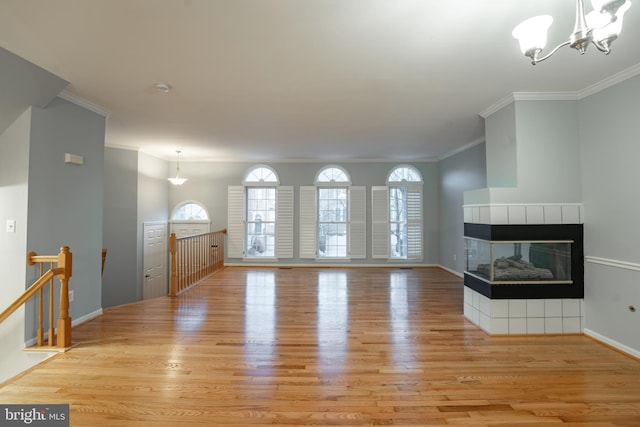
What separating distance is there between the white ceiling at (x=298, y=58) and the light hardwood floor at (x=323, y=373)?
2.59 meters

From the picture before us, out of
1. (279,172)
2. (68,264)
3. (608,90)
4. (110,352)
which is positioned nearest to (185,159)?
(279,172)

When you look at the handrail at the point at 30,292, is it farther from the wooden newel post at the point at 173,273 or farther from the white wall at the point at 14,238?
the wooden newel post at the point at 173,273

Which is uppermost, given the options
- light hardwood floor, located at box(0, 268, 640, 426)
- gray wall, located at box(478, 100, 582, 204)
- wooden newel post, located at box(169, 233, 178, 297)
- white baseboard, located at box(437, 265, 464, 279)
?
gray wall, located at box(478, 100, 582, 204)

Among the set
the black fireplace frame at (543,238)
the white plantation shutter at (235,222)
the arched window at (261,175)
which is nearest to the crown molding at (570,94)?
the black fireplace frame at (543,238)

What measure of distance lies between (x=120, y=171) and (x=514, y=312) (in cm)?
662

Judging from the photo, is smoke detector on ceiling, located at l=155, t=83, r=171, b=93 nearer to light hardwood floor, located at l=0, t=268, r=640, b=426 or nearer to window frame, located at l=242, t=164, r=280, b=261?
light hardwood floor, located at l=0, t=268, r=640, b=426

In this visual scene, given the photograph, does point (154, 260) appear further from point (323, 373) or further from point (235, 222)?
point (323, 373)

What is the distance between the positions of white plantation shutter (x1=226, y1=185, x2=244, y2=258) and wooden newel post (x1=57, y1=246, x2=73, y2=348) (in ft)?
13.4

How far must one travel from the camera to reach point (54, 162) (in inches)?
122

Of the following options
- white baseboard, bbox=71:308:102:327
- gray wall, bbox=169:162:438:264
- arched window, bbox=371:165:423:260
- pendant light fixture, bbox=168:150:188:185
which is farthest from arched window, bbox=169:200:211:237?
arched window, bbox=371:165:423:260

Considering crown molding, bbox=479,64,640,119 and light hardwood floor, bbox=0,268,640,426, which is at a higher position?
crown molding, bbox=479,64,640,119

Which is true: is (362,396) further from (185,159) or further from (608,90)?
(185,159)

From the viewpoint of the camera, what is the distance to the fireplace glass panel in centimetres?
309

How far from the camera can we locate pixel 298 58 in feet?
7.98
